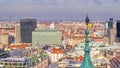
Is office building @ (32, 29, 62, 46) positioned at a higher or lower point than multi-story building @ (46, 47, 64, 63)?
higher

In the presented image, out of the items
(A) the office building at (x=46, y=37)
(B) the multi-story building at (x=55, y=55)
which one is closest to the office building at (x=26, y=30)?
(A) the office building at (x=46, y=37)

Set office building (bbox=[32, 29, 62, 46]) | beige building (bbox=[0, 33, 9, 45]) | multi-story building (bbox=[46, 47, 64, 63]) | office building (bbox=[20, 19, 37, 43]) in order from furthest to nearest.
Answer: office building (bbox=[20, 19, 37, 43]) → beige building (bbox=[0, 33, 9, 45]) → office building (bbox=[32, 29, 62, 46]) → multi-story building (bbox=[46, 47, 64, 63])

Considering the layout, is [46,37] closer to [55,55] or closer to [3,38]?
[3,38]

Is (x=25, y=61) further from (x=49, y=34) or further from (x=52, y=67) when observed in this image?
(x=49, y=34)

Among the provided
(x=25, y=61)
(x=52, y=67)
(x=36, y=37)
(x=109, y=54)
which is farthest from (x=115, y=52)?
(x=36, y=37)

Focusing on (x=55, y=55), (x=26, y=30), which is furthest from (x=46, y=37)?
(x=55, y=55)

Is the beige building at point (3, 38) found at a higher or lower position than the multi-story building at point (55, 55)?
higher

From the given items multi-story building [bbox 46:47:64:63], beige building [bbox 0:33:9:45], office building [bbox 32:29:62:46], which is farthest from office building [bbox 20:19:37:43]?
multi-story building [bbox 46:47:64:63]

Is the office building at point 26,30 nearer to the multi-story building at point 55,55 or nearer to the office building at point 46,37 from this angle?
the office building at point 46,37

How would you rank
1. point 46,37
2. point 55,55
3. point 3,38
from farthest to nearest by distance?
point 3,38
point 46,37
point 55,55

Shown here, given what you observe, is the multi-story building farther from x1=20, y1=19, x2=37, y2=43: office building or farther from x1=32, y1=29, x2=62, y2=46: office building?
x1=20, y1=19, x2=37, y2=43: office building

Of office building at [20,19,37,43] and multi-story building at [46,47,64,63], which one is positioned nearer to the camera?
multi-story building at [46,47,64,63]

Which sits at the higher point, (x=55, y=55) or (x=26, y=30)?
(x=26, y=30)
